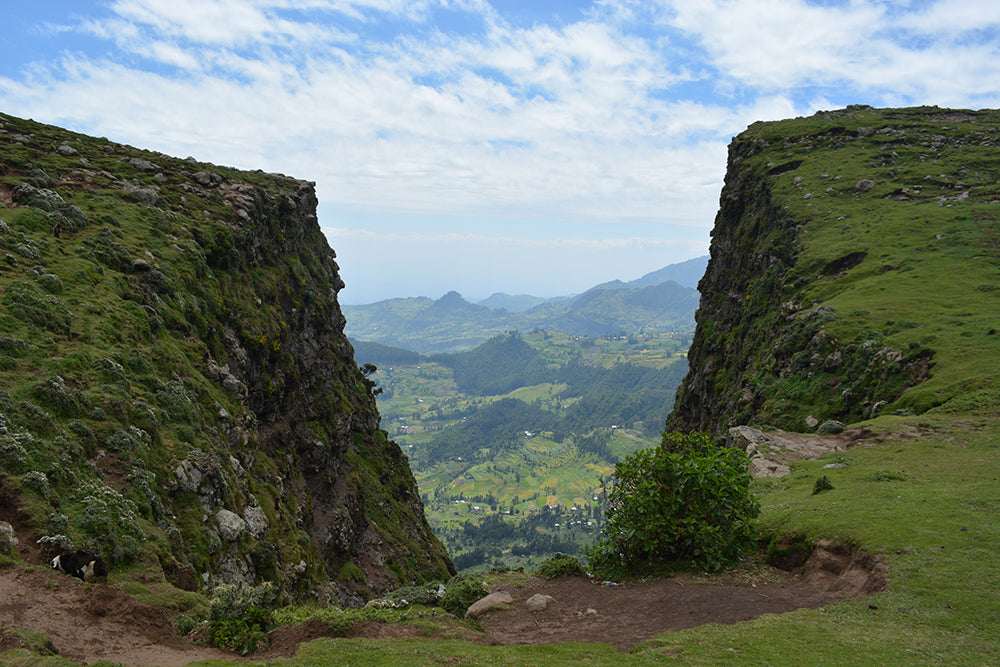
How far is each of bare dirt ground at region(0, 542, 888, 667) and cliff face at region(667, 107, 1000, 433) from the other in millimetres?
21882

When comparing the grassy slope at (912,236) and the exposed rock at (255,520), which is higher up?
the grassy slope at (912,236)

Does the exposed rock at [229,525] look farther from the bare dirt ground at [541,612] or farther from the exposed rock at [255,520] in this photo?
the bare dirt ground at [541,612]

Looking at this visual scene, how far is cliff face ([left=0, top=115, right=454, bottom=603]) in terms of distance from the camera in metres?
19.4

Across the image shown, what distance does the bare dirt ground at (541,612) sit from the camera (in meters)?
13.5

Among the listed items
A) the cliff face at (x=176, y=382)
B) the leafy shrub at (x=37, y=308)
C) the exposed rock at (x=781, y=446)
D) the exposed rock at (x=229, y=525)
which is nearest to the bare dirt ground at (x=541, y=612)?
the cliff face at (x=176, y=382)

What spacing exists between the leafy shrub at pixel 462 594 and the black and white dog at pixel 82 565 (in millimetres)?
12611

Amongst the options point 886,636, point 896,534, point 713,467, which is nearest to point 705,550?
point 713,467

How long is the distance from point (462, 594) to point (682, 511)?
1063cm

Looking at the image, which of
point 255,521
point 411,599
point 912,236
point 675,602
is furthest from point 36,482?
point 912,236

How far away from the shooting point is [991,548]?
17391 mm

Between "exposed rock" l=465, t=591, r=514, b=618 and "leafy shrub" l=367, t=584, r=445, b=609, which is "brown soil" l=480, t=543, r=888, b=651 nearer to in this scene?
"exposed rock" l=465, t=591, r=514, b=618

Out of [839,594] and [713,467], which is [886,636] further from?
[713,467]

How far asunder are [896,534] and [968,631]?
608 cm

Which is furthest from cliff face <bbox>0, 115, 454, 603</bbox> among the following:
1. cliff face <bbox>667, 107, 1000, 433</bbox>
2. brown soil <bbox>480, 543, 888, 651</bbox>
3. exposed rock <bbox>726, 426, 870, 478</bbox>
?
cliff face <bbox>667, 107, 1000, 433</bbox>
